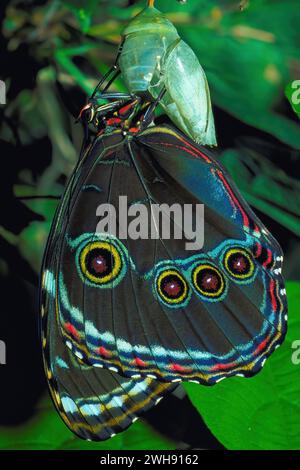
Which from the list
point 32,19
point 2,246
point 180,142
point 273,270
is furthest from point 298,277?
point 32,19

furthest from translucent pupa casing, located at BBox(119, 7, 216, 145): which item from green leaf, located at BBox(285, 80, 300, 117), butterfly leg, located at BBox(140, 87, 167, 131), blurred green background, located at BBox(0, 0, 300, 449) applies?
blurred green background, located at BBox(0, 0, 300, 449)

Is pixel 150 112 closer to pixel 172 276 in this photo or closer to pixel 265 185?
pixel 172 276

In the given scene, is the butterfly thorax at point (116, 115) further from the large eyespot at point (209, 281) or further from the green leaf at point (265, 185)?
the green leaf at point (265, 185)

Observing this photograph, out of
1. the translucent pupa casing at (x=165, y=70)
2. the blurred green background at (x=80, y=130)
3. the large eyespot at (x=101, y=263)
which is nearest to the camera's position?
the translucent pupa casing at (x=165, y=70)

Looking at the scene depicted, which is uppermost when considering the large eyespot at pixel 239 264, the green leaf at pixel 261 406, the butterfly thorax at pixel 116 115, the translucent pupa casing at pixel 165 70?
the translucent pupa casing at pixel 165 70

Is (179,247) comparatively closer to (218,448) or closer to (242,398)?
(242,398)

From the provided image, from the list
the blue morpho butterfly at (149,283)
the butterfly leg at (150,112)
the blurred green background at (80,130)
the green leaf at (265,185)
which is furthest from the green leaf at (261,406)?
the butterfly leg at (150,112)

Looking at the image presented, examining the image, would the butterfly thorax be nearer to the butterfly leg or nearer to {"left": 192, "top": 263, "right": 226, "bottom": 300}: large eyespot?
the butterfly leg

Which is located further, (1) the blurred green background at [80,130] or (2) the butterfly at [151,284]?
(1) the blurred green background at [80,130]
